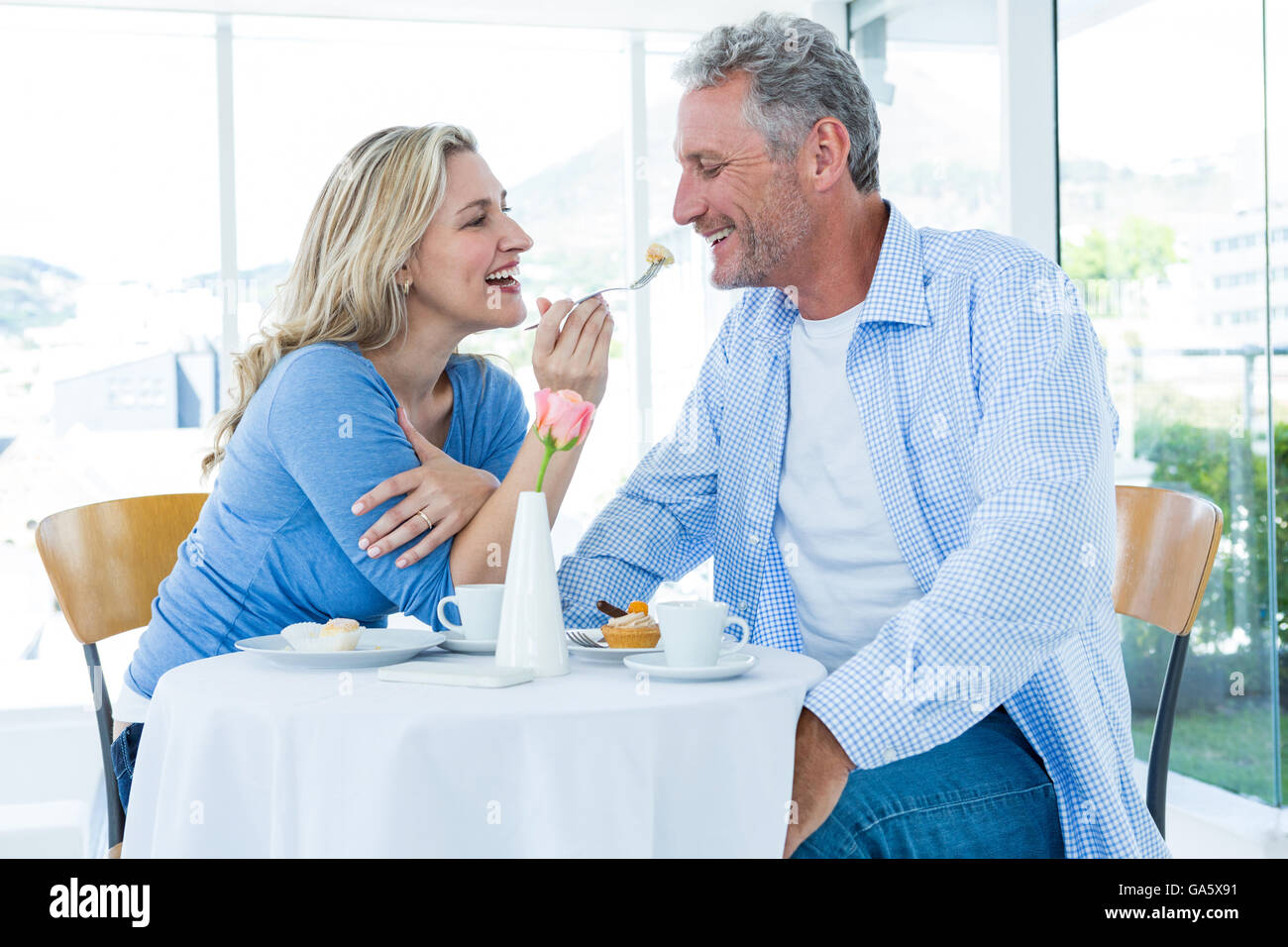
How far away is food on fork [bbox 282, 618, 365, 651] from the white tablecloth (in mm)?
107

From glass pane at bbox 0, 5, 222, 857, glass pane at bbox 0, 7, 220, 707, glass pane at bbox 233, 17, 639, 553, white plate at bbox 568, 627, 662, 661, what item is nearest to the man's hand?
white plate at bbox 568, 627, 662, 661

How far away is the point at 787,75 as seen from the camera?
5.77ft

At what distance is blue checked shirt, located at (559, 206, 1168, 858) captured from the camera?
4.10 feet

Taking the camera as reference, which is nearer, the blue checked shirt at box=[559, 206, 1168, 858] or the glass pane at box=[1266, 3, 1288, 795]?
the blue checked shirt at box=[559, 206, 1168, 858]

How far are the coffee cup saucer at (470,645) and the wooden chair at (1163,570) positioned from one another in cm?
103


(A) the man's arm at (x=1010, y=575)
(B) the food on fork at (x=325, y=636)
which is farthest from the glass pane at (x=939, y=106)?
(B) the food on fork at (x=325, y=636)

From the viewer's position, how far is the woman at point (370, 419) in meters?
1.67

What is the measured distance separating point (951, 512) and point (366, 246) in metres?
1.04

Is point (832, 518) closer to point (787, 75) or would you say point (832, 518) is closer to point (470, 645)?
point (470, 645)

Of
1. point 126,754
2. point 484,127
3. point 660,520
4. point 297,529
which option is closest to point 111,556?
point 126,754

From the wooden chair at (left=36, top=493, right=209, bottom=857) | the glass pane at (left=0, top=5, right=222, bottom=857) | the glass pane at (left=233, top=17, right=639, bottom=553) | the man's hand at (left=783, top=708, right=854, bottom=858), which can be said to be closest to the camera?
the man's hand at (left=783, top=708, right=854, bottom=858)

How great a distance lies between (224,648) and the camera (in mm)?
1733

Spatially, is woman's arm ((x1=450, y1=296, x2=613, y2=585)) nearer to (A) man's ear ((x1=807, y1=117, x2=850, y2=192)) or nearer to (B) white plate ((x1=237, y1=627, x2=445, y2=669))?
(B) white plate ((x1=237, y1=627, x2=445, y2=669))
